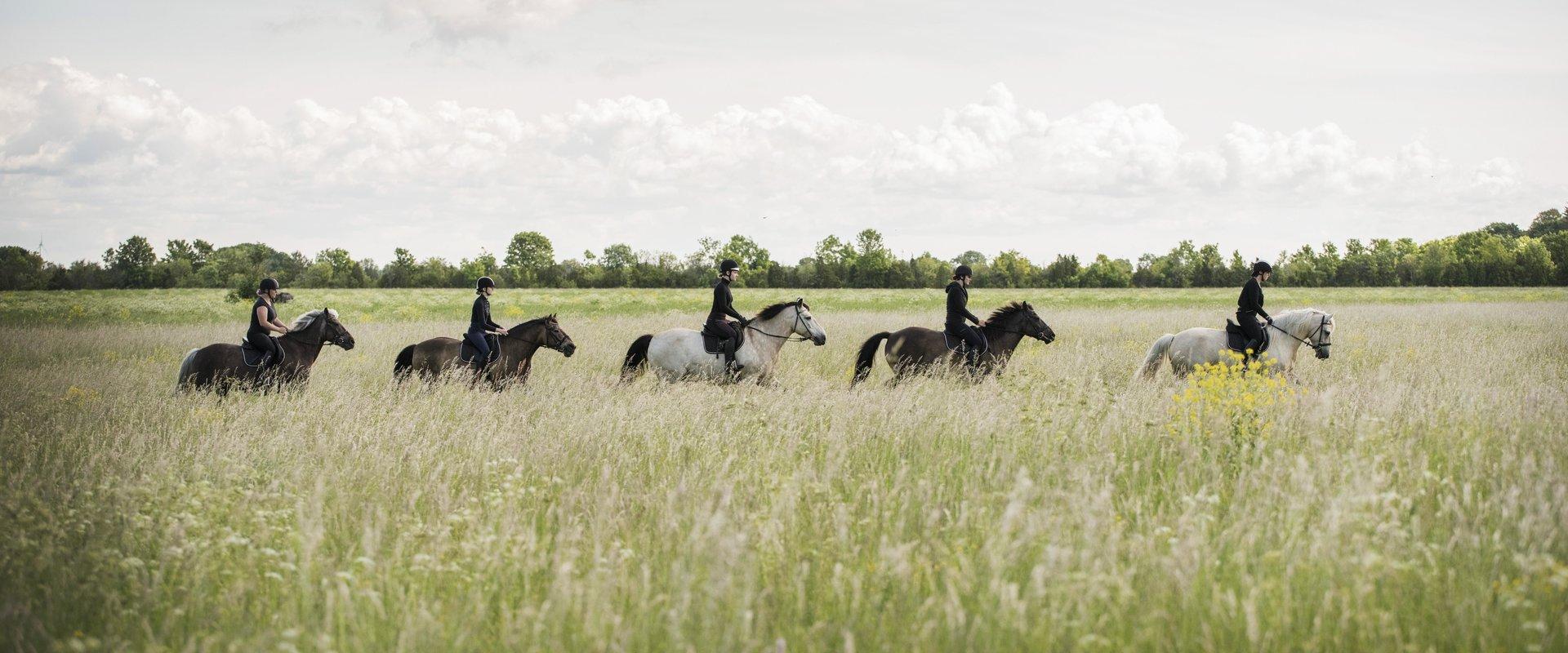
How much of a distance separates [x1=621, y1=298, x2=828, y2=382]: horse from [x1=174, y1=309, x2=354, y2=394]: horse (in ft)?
13.0

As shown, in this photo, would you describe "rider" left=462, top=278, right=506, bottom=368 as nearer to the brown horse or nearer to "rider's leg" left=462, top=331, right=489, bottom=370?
"rider's leg" left=462, top=331, right=489, bottom=370

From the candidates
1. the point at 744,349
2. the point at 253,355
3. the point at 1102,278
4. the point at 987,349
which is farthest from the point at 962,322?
the point at 1102,278

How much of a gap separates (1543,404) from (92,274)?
84.4m

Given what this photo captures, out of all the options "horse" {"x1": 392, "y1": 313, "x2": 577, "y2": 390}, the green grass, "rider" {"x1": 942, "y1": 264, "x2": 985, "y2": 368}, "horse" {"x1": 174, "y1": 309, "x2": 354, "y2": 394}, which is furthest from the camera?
the green grass

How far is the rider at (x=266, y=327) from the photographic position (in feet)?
34.0

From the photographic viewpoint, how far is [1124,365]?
1593 cm

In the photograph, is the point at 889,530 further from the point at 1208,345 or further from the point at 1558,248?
the point at 1558,248

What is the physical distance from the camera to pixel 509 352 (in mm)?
11586

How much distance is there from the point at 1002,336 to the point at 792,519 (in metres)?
8.48

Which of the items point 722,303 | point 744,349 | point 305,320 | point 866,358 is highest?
point 722,303

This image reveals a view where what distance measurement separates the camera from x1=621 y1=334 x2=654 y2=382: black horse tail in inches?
488

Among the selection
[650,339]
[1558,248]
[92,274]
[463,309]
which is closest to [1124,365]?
[650,339]

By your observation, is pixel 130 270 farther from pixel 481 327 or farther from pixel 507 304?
pixel 481 327

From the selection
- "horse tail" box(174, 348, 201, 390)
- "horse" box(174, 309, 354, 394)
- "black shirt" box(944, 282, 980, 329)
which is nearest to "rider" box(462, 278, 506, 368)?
"horse" box(174, 309, 354, 394)
